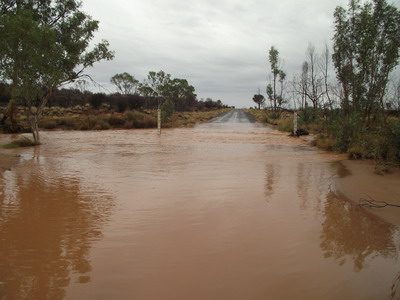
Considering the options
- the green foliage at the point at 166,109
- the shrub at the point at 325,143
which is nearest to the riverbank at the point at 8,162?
the shrub at the point at 325,143

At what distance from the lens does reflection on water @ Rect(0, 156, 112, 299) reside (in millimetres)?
2914

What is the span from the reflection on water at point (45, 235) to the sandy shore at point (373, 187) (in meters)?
4.26

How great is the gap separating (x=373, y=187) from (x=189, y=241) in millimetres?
4633

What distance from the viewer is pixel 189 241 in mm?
3881

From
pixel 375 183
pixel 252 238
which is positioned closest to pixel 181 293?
pixel 252 238

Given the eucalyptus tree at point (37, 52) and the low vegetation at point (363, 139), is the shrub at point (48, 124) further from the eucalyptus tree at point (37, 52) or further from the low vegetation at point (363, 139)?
the low vegetation at point (363, 139)

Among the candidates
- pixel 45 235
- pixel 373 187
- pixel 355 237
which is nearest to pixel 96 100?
pixel 373 187

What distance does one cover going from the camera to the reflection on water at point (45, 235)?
2914 mm

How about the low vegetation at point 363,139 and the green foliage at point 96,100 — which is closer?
the low vegetation at point 363,139

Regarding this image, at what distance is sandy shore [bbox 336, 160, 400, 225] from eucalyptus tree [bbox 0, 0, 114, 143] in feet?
40.3

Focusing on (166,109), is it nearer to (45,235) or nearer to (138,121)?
(138,121)

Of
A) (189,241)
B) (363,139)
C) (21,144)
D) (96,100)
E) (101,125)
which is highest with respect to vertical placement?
(96,100)

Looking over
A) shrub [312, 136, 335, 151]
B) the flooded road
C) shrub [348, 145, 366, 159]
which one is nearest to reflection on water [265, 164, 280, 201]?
the flooded road

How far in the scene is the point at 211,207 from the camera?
5.29m
